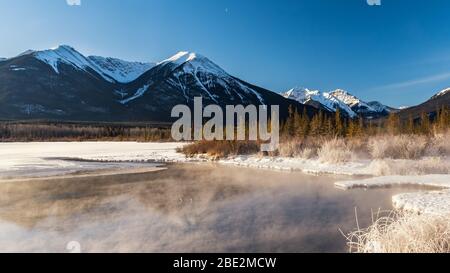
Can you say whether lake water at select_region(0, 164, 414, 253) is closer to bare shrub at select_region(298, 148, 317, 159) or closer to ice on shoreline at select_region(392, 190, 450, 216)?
ice on shoreline at select_region(392, 190, 450, 216)

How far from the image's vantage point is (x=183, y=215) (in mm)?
9625

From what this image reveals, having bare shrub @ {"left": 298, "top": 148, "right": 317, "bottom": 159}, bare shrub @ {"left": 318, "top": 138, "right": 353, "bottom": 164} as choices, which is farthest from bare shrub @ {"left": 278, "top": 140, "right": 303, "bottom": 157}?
bare shrub @ {"left": 318, "top": 138, "right": 353, "bottom": 164}

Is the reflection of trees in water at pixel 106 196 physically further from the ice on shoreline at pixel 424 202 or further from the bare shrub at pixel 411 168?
the bare shrub at pixel 411 168

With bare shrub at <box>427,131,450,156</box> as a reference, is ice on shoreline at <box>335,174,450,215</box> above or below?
below

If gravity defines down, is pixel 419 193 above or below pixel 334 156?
below

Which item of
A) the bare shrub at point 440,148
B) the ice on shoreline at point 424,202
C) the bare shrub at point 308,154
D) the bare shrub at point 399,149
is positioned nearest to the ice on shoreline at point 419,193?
the ice on shoreline at point 424,202

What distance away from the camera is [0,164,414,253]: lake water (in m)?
7.21

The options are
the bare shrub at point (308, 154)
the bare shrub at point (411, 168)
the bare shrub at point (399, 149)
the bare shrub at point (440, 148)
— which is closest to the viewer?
the bare shrub at point (411, 168)

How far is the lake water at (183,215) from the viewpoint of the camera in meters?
7.21

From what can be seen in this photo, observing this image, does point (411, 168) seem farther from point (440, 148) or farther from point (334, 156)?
point (440, 148)

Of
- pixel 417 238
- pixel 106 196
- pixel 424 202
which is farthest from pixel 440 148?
pixel 417 238

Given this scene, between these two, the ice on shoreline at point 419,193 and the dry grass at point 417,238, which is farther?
the ice on shoreline at point 419,193
